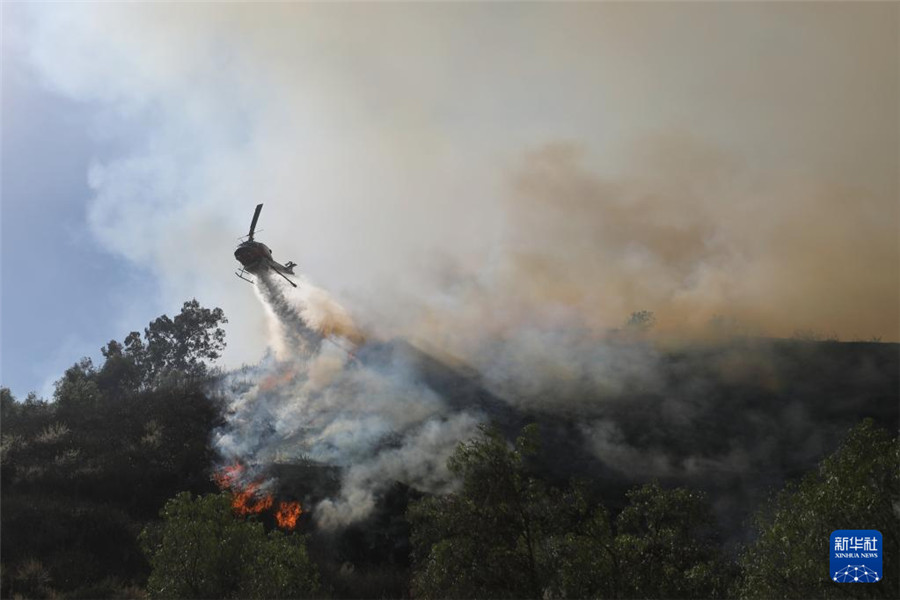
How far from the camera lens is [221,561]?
3092 centimetres

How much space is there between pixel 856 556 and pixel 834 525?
5.41ft

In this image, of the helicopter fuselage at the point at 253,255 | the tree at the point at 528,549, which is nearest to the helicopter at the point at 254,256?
the helicopter fuselage at the point at 253,255

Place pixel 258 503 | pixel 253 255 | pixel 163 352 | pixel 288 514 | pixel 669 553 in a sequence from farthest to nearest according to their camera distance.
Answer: pixel 163 352 → pixel 253 255 → pixel 258 503 → pixel 288 514 → pixel 669 553

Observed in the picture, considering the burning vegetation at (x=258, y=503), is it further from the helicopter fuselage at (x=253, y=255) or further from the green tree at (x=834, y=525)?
the green tree at (x=834, y=525)

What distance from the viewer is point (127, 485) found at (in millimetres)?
58656

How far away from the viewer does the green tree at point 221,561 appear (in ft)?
97.9

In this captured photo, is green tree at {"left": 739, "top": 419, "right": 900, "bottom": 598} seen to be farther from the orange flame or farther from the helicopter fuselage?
the helicopter fuselage

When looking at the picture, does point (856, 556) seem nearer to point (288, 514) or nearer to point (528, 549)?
point (528, 549)

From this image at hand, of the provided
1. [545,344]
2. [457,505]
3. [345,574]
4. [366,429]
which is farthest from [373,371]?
[457,505]

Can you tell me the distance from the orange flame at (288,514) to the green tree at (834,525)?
38855mm

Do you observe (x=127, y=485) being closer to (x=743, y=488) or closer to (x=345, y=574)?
(x=345, y=574)

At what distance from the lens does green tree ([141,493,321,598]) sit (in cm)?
2984

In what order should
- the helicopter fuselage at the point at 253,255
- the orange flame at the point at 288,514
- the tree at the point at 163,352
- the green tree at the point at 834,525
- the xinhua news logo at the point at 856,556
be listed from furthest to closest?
the tree at the point at 163,352 → the helicopter fuselage at the point at 253,255 → the orange flame at the point at 288,514 → the green tree at the point at 834,525 → the xinhua news logo at the point at 856,556

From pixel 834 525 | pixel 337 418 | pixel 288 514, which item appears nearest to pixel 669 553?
pixel 834 525
